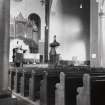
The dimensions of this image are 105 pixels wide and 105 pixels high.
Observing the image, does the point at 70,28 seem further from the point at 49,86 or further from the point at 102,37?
the point at 49,86

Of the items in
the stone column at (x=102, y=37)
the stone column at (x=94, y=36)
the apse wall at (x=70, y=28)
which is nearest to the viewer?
the stone column at (x=102, y=37)

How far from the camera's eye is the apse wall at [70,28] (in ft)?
49.5

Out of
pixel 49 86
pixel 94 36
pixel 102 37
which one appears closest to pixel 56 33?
pixel 94 36

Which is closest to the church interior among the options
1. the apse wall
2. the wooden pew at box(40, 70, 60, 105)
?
the apse wall

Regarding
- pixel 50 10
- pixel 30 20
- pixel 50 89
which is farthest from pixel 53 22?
pixel 50 89

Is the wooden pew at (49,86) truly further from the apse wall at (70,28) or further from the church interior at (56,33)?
the apse wall at (70,28)

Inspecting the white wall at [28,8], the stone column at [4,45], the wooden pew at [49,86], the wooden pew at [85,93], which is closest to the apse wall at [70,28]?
the white wall at [28,8]

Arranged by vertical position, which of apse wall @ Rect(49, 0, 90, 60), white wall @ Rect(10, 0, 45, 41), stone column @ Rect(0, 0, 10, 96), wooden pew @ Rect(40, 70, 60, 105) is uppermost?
white wall @ Rect(10, 0, 45, 41)

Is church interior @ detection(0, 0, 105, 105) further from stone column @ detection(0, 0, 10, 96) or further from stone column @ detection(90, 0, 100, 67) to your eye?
stone column @ detection(0, 0, 10, 96)

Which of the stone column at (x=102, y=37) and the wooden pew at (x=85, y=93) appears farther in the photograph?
the stone column at (x=102, y=37)

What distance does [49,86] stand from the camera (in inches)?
169

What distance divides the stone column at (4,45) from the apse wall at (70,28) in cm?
1175

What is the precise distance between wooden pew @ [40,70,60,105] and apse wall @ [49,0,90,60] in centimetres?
1046

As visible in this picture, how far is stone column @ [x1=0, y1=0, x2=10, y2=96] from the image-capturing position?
120 inches
